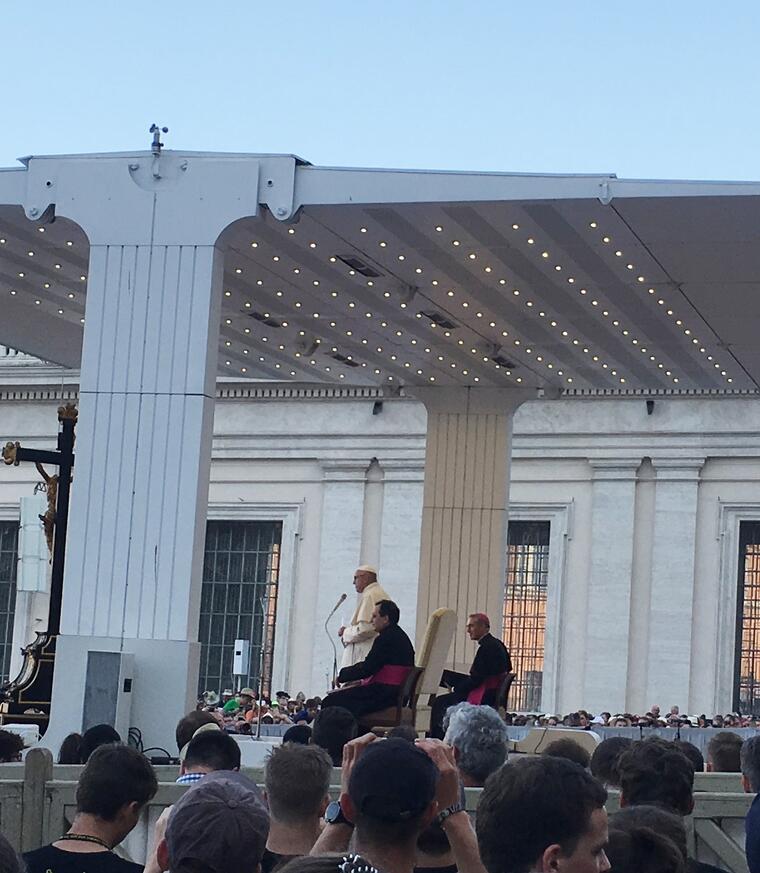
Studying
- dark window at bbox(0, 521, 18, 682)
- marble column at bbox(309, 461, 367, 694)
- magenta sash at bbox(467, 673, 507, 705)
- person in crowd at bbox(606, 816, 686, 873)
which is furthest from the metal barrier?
dark window at bbox(0, 521, 18, 682)

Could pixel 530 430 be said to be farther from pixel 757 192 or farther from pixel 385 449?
pixel 757 192

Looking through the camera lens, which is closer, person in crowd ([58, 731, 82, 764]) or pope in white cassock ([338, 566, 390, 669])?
person in crowd ([58, 731, 82, 764])

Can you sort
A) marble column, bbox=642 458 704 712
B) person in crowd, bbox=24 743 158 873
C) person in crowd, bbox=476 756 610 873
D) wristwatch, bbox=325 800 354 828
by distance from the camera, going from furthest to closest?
marble column, bbox=642 458 704 712, person in crowd, bbox=24 743 158 873, wristwatch, bbox=325 800 354 828, person in crowd, bbox=476 756 610 873

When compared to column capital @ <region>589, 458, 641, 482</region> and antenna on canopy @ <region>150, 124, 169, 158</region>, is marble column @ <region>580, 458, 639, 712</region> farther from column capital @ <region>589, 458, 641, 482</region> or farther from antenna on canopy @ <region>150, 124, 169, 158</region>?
antenna on canopy @ <region>150, 124, 169, 158</region>

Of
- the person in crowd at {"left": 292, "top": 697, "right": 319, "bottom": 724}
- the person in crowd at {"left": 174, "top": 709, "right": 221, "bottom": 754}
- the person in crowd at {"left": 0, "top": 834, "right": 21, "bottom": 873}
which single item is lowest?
the person in crowd at {"left": 292, "top": 697, "right": 319, "bottom": 724}

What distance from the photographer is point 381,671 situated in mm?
14523

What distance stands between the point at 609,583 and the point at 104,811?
2767cm

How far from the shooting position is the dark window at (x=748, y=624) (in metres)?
31.8

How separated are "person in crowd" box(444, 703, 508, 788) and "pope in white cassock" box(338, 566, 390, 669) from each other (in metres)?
9.53

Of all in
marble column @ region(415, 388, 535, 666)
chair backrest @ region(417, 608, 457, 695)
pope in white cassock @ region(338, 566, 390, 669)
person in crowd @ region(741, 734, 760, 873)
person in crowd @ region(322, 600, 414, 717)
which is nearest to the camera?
person in crowd @ region(741, 734, 760, 873)

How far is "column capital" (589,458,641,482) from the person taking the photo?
32688 millimetres

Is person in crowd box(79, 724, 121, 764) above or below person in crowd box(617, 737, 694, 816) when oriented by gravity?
below

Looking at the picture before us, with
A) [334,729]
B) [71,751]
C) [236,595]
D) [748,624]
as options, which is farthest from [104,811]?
[236,595]

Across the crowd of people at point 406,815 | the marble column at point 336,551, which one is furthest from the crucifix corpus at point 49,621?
the marble column at point 336,551
